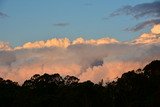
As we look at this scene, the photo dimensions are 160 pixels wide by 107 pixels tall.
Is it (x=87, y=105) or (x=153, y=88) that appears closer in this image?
(x=87, y=105)

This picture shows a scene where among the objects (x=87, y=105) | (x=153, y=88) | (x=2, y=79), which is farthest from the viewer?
(x=2, y=79)

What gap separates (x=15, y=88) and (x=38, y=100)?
83.9ft

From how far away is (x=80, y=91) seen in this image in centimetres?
11800

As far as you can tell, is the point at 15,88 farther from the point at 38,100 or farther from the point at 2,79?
the point at 38,100

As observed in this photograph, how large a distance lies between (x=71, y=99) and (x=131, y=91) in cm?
1813

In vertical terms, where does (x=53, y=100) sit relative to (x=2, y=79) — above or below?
below

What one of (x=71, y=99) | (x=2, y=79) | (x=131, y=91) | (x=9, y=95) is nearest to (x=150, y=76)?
(x=131, y=91)

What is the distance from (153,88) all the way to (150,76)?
6781 mm

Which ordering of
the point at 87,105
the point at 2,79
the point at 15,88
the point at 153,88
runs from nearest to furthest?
the point at 87,105, the point at 153,88, the point at 15,88, the point at 2,79

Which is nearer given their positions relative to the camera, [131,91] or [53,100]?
[53,100]

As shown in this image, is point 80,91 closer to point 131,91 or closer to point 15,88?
point 131,91

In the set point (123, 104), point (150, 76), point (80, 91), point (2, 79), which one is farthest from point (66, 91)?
point (2, 79)

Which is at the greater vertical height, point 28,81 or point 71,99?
point 28,81

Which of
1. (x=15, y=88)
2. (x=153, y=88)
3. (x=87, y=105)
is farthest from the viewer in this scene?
(x=15, y=88)
